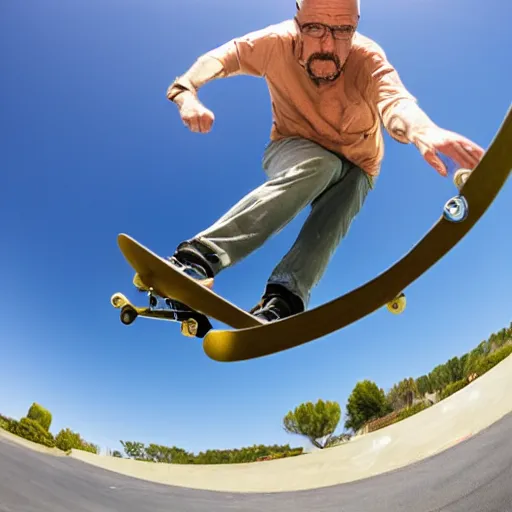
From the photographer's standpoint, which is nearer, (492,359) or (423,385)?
(492,359)

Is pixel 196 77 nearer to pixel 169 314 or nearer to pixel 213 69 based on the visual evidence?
pixel 213 69

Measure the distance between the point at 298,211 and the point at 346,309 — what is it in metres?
0.59

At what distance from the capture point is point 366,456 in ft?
18.3

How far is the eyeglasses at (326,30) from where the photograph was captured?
1.86 metres

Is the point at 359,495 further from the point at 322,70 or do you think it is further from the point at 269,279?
the point at 322,70

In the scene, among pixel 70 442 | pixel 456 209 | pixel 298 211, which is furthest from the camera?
pixel 70 442

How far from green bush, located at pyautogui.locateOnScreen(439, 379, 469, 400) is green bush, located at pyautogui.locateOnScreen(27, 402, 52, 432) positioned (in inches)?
268

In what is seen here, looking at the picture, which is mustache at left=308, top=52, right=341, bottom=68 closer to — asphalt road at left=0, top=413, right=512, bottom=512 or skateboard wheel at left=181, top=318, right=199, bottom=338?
skateboard wheel at left=181, top=318, right=199, bottom=338

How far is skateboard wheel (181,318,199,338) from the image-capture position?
4.58 feet

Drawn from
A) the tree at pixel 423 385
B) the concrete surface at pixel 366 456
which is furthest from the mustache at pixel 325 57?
the tree at pixel 423 385

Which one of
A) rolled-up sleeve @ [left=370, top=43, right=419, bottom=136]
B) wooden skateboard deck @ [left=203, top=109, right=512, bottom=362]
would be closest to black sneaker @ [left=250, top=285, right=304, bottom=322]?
wooden skateboard deck @ [left=203, top=109, right=512, bottom=362]

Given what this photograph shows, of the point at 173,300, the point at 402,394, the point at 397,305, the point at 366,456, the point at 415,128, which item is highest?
the point at 402,394

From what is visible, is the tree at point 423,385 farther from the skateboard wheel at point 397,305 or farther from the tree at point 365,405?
the skateboard wheel at point 397,305

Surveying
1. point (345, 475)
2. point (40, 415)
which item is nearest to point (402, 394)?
point (345, 475)
